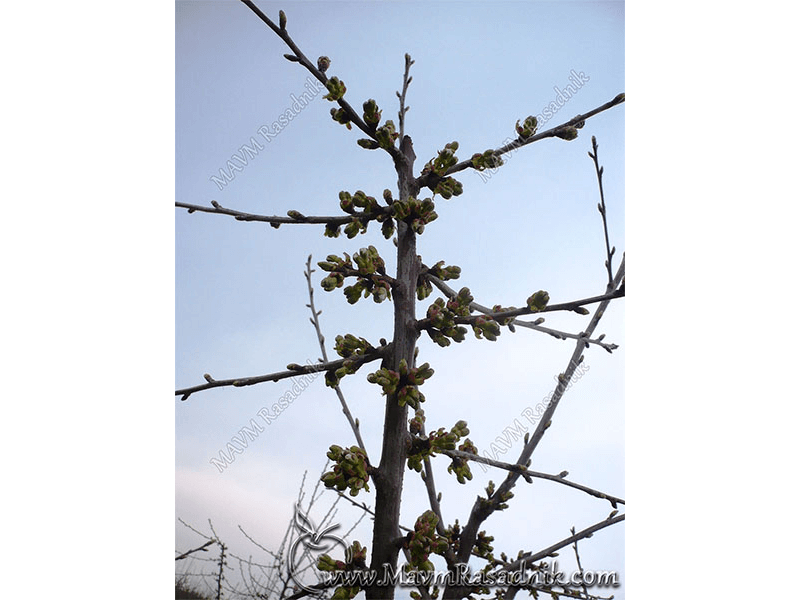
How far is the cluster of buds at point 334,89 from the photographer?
2.11 meters

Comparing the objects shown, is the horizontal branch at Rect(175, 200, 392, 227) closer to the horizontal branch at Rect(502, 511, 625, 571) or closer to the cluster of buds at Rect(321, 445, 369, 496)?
the cluster of buds at Rect(321, 445, 369, 496)

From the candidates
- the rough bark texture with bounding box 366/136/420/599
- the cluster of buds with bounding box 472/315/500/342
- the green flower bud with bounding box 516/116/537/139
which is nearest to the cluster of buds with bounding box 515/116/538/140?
the green flower bud with bounding box 516/116/537/139

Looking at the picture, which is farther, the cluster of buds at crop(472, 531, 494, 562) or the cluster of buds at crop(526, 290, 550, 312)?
the cluster of buds at crop(472, 531, 494, 562)

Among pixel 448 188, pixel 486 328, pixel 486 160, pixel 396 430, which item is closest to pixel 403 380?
pixel 396 430

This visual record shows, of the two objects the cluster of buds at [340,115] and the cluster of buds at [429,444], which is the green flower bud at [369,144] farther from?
the cluster of buds at [429,444]

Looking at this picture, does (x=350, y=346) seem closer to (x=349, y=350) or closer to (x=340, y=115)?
(x=349, y=350)

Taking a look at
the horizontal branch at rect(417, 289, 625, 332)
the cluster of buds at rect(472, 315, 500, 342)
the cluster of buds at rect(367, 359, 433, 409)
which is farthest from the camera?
the cluster of buds at rect(472, 315, 500, 342)

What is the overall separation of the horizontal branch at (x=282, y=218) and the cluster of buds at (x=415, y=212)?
0.29ft

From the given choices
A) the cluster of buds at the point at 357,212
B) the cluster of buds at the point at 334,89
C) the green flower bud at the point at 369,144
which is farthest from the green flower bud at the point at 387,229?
the cluster of buds at the point at 334,89

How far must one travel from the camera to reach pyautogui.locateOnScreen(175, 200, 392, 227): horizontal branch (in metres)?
2.00

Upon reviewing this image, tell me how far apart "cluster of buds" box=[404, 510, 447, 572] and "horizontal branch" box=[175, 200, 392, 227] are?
3.41ft
